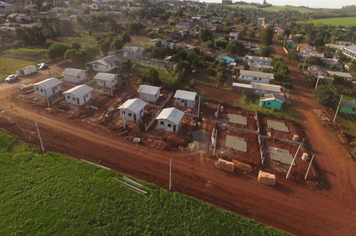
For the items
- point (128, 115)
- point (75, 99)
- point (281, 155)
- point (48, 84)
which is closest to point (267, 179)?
point (281, 155)

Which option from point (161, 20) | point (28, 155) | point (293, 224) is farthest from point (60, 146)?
point (161, 20)

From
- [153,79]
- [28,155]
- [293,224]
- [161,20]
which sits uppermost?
[161,20]

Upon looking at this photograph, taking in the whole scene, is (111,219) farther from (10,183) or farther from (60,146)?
(60,146)

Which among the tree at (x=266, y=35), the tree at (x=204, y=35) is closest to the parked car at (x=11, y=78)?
the tree at (x=204, y=35)

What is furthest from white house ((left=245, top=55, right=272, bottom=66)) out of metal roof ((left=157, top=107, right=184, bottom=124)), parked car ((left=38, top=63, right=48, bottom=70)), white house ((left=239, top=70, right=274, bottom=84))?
parked car ((left=38, top=63, right=48, bottom=70))

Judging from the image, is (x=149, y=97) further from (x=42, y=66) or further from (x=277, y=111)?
(x=42, y=66)

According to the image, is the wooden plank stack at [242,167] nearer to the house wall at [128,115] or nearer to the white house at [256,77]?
the house wall at [128,115]
